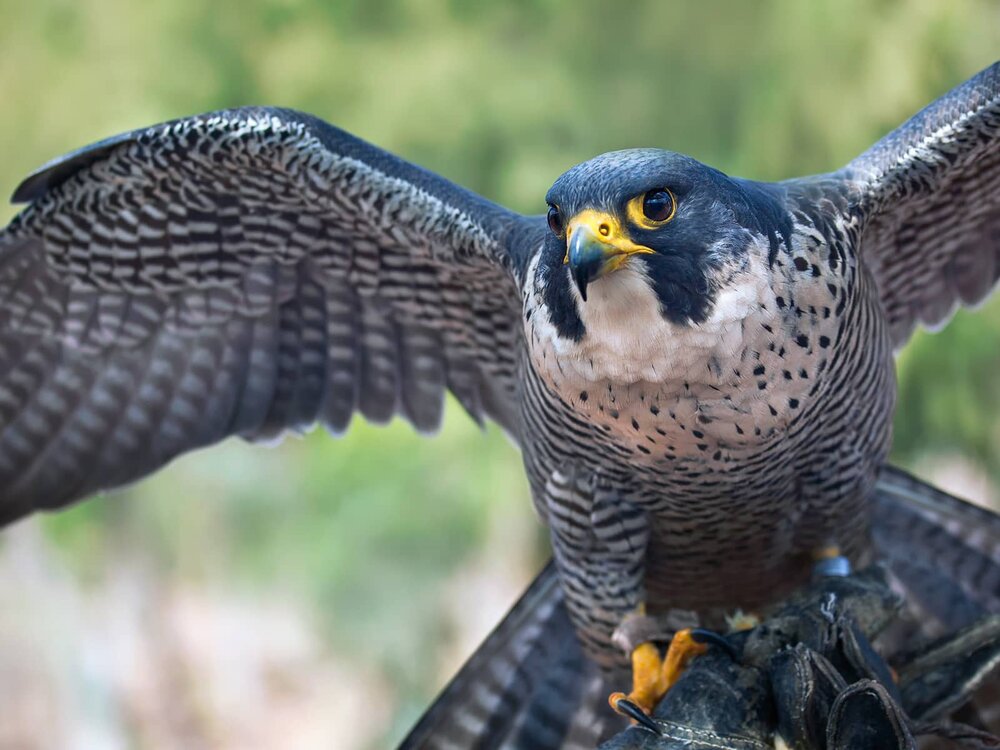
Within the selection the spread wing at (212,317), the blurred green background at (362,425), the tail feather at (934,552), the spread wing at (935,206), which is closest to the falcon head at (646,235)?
the spread wing at (935,206)

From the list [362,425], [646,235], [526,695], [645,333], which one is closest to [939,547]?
[526,695]

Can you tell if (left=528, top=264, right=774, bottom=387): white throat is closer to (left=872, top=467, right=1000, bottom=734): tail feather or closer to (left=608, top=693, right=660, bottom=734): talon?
(left=608, top=693, right=660, bottom=734): talon

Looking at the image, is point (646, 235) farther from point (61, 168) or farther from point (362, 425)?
point (362, 425)

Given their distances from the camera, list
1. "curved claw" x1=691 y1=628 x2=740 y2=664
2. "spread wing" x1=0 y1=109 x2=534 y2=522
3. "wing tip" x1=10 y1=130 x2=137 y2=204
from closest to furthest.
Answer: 1. "curved claw" x1=691 y1=628 x2=740 y2=664
2. "wing tip" x1=10 y1=130 x2=137 y2=204
3. "spread wing" x1=0 y1=109 x2=534 y2=522

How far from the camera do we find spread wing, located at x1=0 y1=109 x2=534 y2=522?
2.41m

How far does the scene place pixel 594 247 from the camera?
162 cm

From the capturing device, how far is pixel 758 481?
2.04 m

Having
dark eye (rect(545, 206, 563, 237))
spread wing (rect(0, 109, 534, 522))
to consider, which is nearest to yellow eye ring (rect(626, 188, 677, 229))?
dark eye (rect(545, 206, 563, 237))

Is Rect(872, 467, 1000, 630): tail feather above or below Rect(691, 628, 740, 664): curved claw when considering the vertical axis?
above

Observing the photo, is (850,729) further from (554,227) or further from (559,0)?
(559,0)

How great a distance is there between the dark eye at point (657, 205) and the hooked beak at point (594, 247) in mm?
59

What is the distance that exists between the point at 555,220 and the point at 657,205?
0.16m

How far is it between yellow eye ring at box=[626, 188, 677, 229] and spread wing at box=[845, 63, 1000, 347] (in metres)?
0.54

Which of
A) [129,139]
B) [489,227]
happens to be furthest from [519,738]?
[129,139]
